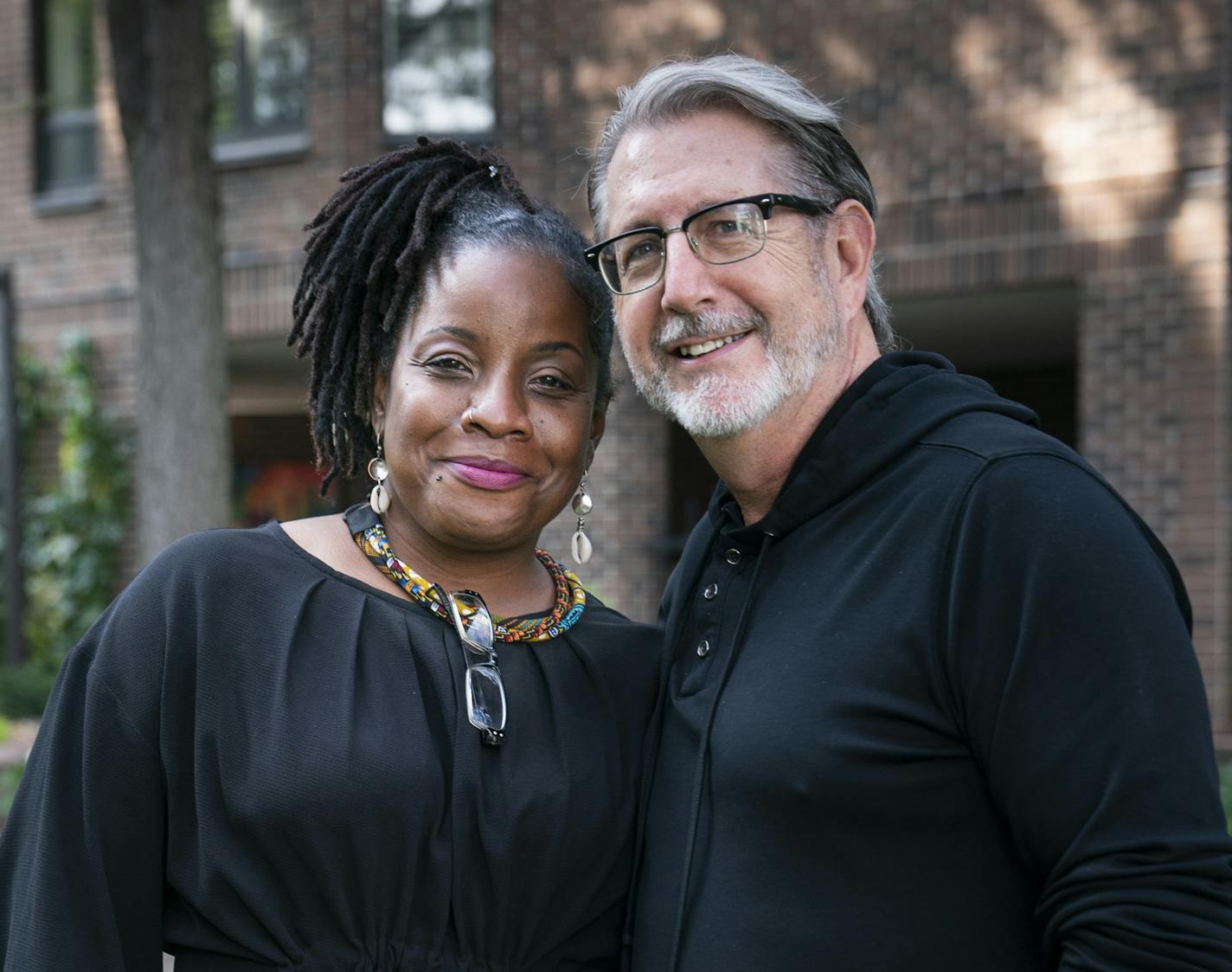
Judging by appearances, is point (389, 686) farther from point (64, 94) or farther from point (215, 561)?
point (64, 94)

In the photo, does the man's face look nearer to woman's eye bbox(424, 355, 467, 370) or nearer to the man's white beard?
the man's white beard

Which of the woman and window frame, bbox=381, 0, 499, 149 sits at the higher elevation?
window frame, bbox=381, 0, 499, 149

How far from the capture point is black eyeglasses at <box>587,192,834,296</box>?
2.22m

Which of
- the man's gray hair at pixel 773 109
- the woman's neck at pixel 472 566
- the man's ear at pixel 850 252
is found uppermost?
the man's gray hair at pixel 773 109

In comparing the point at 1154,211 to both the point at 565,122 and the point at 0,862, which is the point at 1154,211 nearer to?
the point at 565,122

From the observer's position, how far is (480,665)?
2309mm

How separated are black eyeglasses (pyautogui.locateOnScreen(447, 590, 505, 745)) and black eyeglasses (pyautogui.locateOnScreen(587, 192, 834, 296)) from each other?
61 cm

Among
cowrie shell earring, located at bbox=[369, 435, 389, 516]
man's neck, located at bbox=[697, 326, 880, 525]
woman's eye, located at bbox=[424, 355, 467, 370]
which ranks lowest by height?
cowrie shell earring, located at bbox=[369, 435, 389, 516]

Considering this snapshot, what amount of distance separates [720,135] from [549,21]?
759 centimetres

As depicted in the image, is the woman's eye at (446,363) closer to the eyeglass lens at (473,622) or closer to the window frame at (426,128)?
the eyeglass lens at (473,622)

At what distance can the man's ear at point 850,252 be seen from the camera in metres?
2.31

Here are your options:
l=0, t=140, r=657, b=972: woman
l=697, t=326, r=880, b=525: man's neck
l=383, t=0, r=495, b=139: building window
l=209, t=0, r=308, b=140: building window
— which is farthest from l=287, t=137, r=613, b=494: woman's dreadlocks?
l=209, t=0, r=308, b=140: building window

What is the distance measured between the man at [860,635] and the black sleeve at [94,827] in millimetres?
783

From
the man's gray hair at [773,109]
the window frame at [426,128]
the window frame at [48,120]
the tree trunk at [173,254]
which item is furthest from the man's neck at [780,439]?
the window frame at [48,120]
